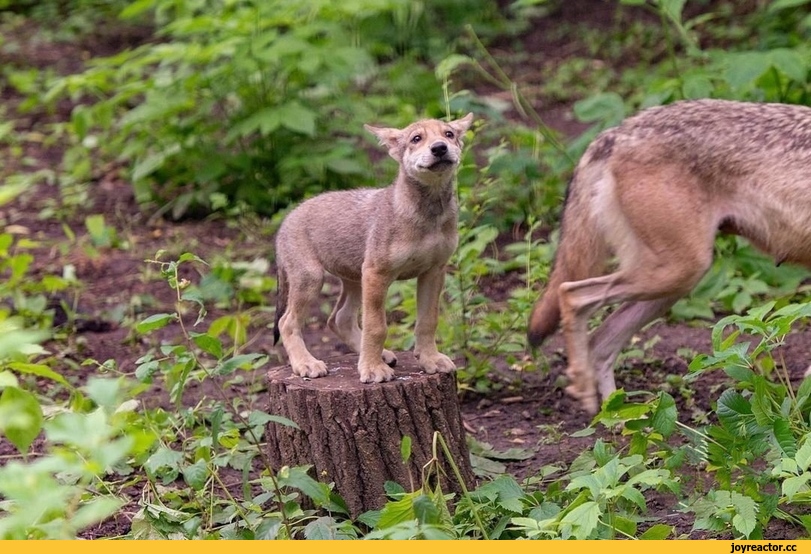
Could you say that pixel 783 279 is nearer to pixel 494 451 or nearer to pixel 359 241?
pixel 494 451

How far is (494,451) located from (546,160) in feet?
14.8

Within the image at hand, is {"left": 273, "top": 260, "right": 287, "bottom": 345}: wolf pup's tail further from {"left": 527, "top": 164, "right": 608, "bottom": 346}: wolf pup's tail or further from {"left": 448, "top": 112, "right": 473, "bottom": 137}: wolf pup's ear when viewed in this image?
{"left": 527, "top": 164, "right": 608, "bottom": 346}: wolf pup's tail

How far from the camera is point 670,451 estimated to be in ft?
17.0

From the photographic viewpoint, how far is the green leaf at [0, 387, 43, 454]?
2963 millimetres

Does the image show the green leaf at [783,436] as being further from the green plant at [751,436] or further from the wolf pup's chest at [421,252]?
the wolf pup's chest at [421,252]

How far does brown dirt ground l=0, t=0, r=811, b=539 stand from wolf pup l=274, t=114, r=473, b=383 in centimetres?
110

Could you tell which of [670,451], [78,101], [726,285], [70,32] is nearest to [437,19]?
[78,101]

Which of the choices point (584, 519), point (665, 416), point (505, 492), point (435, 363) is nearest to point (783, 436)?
point (665, 416)

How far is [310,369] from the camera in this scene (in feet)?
18.1

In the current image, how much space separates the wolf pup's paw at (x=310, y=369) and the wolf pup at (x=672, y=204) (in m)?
1.61

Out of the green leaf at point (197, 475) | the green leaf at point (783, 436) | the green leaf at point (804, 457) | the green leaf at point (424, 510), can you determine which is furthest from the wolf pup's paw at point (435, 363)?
the green leaf at point (804, 457)

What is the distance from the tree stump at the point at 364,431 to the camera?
5.16 meters

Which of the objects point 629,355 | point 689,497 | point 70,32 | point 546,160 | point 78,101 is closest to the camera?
point 689,497

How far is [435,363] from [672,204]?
1687 millimetres
